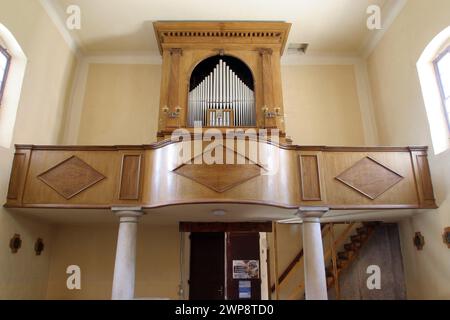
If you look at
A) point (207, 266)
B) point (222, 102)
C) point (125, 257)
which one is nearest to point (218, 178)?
point (125, 257)

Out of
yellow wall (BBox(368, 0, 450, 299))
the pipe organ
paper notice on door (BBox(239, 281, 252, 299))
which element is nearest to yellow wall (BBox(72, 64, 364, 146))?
yellow wall (BBox(368, 0, 450, 299))

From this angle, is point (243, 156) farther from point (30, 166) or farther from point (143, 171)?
point (30, 166)

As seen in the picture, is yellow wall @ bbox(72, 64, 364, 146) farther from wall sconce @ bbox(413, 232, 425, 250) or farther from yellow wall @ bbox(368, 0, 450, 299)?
wall sconce @ bbox(413, 232, 425, 250)

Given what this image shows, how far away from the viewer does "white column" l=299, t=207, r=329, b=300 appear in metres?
5.31

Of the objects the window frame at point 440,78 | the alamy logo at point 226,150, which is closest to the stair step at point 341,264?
the alamy logo at point 226,150

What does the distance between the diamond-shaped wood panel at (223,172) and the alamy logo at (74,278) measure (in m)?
3.68

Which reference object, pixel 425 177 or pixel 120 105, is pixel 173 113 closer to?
pixel 120 105

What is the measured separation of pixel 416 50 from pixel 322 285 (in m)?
4.56

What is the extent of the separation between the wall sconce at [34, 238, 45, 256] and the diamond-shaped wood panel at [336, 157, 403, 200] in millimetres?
5756

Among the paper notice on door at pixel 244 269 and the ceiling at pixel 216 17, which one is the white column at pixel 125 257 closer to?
the paper notice on door at pixel 244 269

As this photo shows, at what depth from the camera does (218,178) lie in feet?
17.3

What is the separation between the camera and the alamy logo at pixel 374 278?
7.10 meters

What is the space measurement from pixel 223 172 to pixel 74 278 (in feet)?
14.2
